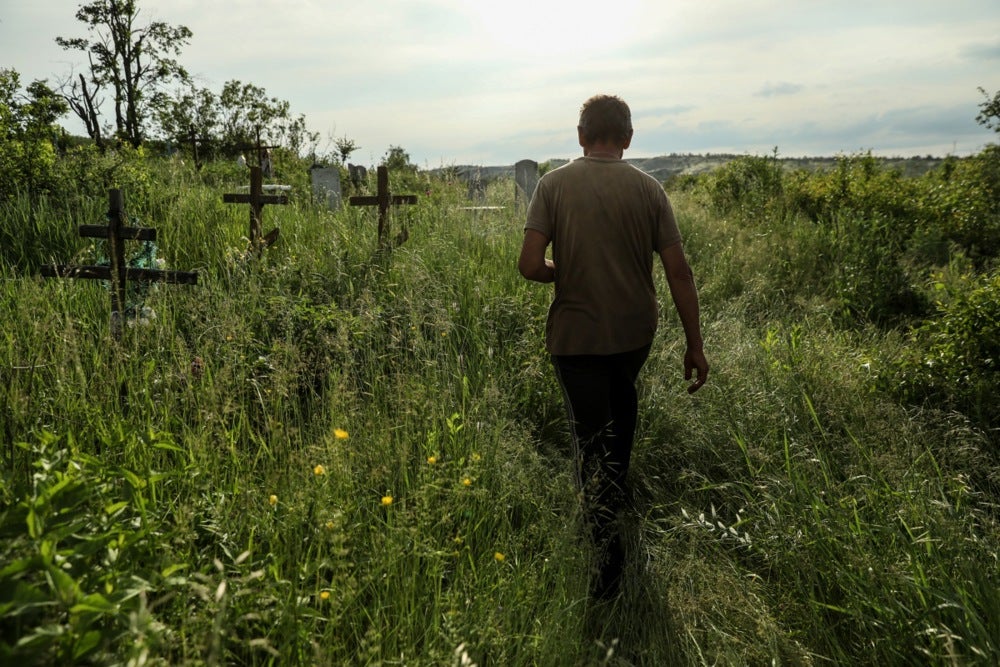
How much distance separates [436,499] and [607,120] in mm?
1847

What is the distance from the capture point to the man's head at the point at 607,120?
320 centimetres

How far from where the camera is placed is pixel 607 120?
3195 mm

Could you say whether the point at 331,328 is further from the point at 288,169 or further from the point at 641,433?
the point at 288,169

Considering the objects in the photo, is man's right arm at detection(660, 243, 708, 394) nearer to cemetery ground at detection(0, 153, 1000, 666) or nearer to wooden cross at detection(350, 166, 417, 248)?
cemetery ground at detection(0, 153, 1000, 666)

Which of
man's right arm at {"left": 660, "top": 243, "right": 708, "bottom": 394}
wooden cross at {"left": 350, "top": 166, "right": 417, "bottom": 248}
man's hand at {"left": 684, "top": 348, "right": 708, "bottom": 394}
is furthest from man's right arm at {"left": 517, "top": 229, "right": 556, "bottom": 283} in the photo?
wooden cross at {"left": 350, "top": 166, "right": 417, "bottom": 248}

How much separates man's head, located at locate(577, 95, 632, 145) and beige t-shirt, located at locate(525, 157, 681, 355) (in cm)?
11

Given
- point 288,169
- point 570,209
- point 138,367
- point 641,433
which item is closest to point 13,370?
point 138,367

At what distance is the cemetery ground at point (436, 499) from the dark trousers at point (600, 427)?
186 mm

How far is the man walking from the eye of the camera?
318cm

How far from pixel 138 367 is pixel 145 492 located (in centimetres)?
140

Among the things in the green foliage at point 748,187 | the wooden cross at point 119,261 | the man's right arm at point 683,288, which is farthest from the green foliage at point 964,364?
the green foliage at point 748,187

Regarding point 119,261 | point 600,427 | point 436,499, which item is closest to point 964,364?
point 600,427

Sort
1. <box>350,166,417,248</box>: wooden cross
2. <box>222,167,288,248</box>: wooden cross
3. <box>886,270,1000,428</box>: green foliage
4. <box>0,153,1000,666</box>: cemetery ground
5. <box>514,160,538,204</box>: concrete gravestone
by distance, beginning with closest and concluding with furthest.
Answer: <box>0,153,1000,666</box>: cemetery ground < <box>886,270,1000,428</box>: green foliage < <box>222,167,288,248</box>: wooden cross < <box>350,166,417,248</box>: wooden cross < <box>514,160,538,204</box>: concrete gravestone

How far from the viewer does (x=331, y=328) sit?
4734mm
